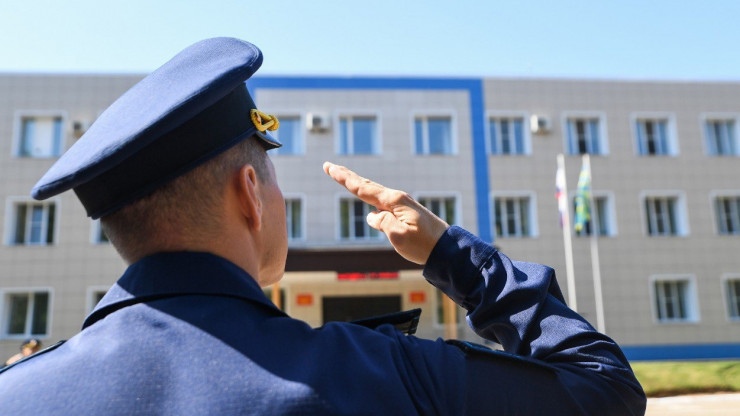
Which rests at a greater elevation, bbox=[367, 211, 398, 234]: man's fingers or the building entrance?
bbox=[367, 211, 398, 234]: man's fingers

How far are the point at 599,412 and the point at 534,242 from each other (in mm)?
22479

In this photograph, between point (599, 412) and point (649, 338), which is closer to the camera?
point (599, 412)

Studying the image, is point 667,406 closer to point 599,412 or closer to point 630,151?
point 599,412

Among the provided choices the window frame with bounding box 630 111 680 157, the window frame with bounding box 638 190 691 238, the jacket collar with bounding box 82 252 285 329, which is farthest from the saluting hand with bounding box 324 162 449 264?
the window frame with bounding box 630 111 680 157

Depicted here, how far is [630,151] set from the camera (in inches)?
944

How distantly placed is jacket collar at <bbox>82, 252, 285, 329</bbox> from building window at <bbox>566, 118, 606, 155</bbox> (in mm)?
24417

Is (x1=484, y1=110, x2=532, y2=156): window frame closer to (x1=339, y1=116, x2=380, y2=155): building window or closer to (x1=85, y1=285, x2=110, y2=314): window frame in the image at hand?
(x1=339, y1=116, x2=380, y2=155): building window

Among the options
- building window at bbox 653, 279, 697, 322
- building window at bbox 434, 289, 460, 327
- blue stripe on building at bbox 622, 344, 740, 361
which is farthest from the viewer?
building window at bbox 653, 279, 697, 322

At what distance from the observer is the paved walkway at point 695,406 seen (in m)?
9.15

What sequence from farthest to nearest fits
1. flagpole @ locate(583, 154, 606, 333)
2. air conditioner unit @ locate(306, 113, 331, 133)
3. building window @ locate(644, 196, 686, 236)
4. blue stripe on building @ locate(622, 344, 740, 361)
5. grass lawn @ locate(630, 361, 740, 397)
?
building window @ locate(644, 196, 686, 236), air conditioner unit @ locate(306, 113, 331, 133), flagpole @ locate(583, 154, 606, 333), blue stripe on building @ locate(622, 344, 740, 361), grass lawn @ locate(630, 361, 740, 397)

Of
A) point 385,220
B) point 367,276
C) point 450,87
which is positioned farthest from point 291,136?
point 385,220

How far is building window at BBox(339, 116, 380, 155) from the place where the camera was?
75.7 feet

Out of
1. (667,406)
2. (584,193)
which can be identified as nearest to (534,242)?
(584,193)

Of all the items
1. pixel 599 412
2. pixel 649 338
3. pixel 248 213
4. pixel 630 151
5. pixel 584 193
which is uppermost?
pixel 630 151
